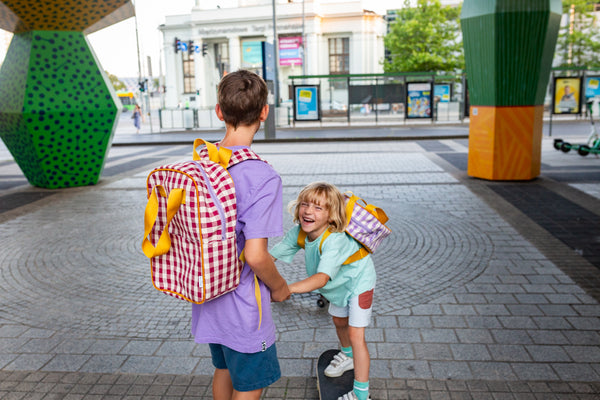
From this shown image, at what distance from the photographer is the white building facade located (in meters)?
56.8

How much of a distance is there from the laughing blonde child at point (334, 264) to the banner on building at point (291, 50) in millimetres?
54906

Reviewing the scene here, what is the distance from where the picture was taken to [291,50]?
56000 mm

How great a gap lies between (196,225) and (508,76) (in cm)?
937

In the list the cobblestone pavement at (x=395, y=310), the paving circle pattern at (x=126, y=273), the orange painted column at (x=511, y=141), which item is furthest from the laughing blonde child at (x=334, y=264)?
the orange painted column at (x=511, y=141)

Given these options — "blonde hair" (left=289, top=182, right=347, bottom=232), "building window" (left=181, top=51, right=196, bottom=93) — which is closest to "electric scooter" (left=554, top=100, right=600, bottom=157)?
"blonde hair" (left=289, top=182, right=347, bottom=232)

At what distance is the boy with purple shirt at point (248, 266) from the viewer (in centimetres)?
203

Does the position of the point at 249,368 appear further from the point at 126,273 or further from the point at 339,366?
the point at 126,273

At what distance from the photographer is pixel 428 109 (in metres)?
27.0

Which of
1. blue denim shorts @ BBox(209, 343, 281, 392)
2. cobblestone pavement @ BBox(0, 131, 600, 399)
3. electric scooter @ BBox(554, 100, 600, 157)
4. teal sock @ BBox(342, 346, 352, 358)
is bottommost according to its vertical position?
cobblestone pavement @ BBox(0, 131, 600, 399)

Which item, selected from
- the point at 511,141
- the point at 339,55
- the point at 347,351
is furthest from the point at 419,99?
the point at 339,55

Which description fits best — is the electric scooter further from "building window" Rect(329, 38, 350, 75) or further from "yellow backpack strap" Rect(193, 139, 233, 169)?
"building window" Rect(329, 38, 350, 75)

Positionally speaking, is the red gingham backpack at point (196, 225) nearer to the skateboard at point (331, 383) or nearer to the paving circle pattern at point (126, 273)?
the skateboard at point (331, 383)

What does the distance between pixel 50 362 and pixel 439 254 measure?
4015 millimetres

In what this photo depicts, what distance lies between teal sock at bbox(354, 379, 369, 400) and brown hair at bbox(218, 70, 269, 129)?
1604 millimetres
